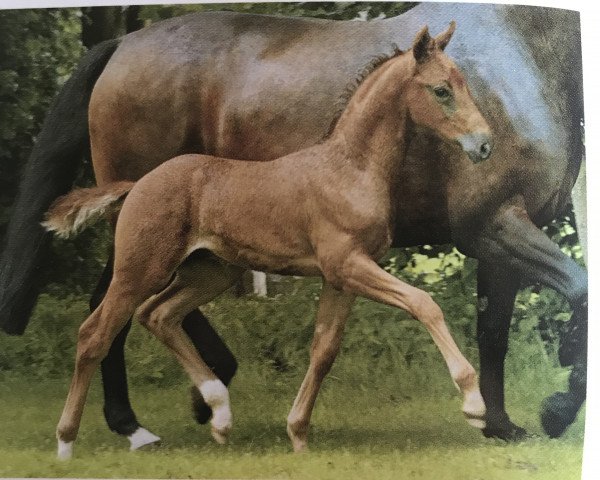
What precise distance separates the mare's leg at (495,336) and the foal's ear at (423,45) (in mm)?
776

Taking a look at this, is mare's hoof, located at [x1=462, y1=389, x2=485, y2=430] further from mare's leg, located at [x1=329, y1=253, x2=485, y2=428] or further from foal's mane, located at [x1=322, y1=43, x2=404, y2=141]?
foal's mane, located at [x1=322, y1=43, x2=404, y2=141]

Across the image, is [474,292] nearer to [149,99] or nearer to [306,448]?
[306,448]

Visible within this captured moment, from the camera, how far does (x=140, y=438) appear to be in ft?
10.8

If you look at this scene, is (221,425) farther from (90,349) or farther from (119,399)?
(90,349)

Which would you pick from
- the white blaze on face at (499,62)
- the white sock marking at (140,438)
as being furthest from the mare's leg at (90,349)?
the white blaze on face at (499,62)

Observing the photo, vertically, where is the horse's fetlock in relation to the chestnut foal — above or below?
below

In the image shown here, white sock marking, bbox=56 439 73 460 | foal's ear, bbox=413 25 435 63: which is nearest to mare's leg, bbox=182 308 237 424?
white sock marking, bbox=56 439 73 460

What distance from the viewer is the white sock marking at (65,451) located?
3287mm

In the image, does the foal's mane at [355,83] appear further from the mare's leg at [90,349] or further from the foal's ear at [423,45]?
the mare's leg at [90,349]

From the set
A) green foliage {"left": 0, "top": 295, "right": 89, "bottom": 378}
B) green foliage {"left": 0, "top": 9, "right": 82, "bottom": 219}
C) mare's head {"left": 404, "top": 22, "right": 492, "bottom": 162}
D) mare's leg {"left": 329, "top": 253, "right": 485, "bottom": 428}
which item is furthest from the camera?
green foliage {"left": 0, "top": 9, "right": 82, "bottom": 219}

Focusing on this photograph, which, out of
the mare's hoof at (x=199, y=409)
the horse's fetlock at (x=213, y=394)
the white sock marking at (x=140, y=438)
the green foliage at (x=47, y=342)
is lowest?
the white sock marking at (x=140, y=438)

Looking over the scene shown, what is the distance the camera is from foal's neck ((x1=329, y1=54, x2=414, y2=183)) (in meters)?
3.25

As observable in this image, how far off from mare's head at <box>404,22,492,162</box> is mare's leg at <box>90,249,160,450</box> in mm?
1309

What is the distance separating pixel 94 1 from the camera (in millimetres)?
3475
